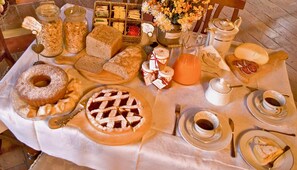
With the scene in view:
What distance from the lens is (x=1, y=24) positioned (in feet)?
8.35

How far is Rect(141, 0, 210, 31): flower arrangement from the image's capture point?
3.84ft

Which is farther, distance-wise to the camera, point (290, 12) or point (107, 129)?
point (290, 12)

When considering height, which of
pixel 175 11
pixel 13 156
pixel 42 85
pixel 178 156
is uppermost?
pixel 175 11

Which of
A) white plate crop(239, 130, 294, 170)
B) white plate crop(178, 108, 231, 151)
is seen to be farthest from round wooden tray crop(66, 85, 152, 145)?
white plate crop(239, 130, 294, 170)

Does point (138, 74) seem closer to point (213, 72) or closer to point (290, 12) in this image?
point (213, 72)

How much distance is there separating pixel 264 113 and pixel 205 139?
0.97 ft

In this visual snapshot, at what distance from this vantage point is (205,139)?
3.31 feet

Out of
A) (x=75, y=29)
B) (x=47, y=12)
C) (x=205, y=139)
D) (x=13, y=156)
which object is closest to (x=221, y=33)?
(x=205, y=139)

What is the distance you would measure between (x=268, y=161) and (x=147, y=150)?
0.41m

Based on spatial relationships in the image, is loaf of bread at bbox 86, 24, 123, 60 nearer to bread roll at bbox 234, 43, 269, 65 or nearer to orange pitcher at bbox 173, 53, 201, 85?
orange pitcher at bbox 173, 53, 201, 85

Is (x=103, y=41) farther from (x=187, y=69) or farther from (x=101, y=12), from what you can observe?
(x=187, y=69)

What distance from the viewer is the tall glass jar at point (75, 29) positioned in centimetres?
124

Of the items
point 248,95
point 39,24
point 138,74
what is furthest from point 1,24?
point 248,95

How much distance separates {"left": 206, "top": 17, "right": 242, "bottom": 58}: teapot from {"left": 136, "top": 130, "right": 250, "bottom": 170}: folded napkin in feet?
1.76
